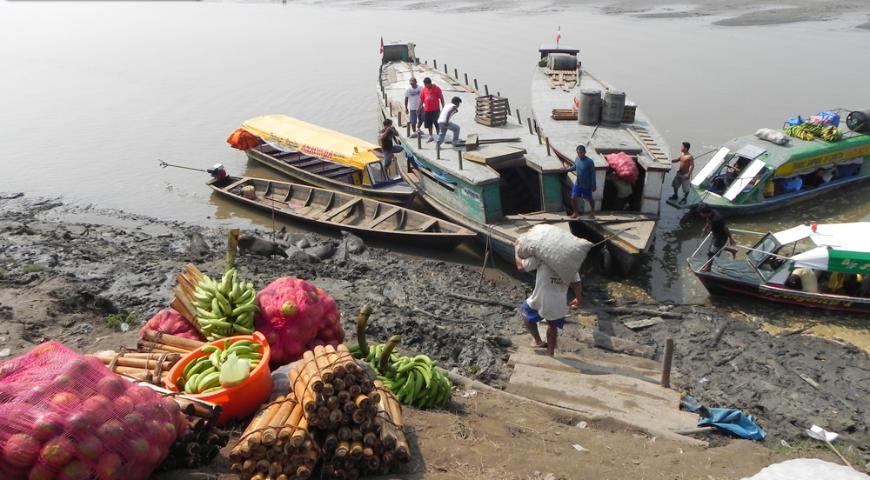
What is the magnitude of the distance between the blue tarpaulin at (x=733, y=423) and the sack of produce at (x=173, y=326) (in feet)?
18.9

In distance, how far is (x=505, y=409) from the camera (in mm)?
6418

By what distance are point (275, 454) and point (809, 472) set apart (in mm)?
3961

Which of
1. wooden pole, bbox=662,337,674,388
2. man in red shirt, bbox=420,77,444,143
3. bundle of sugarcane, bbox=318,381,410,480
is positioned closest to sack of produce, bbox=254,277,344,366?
bundle of sugarcane, bbox=318,381,410,480

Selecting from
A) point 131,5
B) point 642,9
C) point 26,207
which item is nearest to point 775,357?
point 26,207

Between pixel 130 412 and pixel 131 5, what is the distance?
9352 centimetres

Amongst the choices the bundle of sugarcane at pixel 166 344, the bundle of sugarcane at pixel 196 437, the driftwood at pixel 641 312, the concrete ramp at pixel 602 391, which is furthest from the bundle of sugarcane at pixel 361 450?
the driftwood at pixel 641 312

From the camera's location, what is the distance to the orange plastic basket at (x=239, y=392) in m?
5.17

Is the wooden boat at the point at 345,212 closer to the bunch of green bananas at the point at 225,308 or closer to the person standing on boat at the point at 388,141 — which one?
the person standing on boat at the point at 388,141

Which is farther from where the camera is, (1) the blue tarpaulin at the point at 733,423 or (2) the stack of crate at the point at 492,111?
(2) the stack of crate at the point at 492,111

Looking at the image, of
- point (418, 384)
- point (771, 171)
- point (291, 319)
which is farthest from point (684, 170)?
point (291, 319)

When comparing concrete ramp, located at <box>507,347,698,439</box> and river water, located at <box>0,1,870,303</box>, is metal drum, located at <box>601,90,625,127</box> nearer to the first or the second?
river water, located at <box>0,1,870,303</box>

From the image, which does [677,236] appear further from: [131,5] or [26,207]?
[131,5]

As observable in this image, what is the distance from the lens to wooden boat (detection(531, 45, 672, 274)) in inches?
459

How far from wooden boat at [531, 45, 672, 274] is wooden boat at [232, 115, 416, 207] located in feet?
13.8
